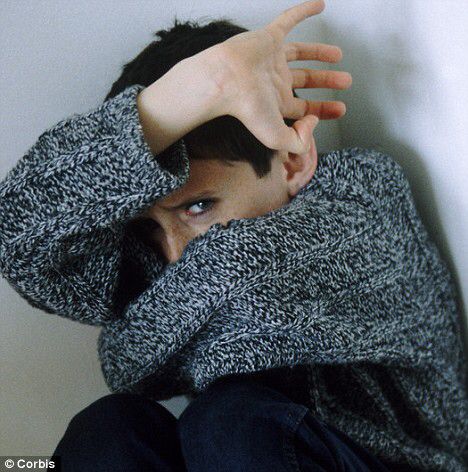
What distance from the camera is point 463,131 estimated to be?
75 centimetres

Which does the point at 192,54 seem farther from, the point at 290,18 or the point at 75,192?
the point at 75,192

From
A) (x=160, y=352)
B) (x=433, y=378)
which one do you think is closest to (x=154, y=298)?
(x=160, y=352)

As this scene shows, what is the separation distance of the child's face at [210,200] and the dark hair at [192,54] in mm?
12

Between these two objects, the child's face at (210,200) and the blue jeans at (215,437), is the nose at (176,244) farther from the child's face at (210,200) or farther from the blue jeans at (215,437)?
the blue jeans at (215,437)

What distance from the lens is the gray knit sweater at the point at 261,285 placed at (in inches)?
28.1

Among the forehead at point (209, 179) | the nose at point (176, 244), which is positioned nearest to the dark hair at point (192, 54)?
the forehead at point (209, 179)

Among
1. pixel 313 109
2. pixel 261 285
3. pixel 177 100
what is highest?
pixel 177 100

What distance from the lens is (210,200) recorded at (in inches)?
31.5

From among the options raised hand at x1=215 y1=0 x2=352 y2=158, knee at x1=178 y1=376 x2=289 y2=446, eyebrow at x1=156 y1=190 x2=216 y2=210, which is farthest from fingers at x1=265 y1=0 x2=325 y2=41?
knee at x1=178 y1=376 x2=289 y2=446

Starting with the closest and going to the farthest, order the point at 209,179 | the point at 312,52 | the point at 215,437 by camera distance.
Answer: the point at 215,437 < the point at 209,179 < the point at 312,52

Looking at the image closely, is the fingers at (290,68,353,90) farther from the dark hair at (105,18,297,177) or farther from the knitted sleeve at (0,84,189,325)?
the knitted sleeve at (0,84,189,325)

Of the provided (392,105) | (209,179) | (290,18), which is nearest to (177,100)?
(209,179)

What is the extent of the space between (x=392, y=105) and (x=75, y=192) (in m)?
0.47

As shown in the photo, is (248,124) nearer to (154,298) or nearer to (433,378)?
(154,298)
